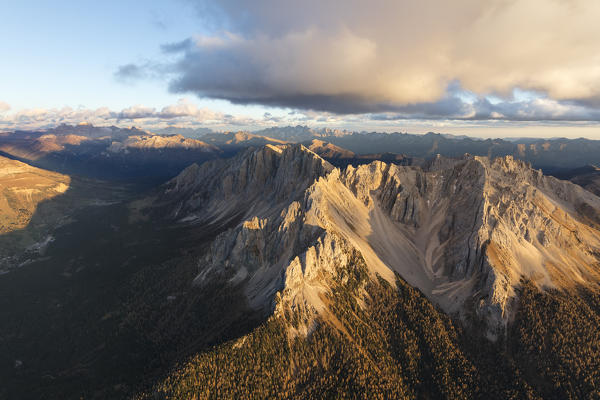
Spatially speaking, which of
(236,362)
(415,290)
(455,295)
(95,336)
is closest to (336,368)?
(236,362)

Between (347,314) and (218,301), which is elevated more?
(347,314)

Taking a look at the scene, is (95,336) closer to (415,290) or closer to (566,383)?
(415,290)

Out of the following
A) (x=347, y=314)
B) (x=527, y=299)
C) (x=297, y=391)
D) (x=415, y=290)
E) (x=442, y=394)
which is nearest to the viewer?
(x=297, y=391)

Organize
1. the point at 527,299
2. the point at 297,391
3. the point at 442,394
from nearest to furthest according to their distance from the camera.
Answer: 1. the point at 297,391
2. the point at 442,394
3. the point at 527,299

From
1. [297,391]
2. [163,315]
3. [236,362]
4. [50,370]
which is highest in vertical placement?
[236,362]

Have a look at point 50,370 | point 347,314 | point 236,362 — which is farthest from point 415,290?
point 50,370

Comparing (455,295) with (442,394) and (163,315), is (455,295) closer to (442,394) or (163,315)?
(442,394)

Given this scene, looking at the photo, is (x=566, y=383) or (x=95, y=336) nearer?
(x=566, y=383)

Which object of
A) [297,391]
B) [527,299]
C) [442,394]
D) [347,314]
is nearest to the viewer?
[297,391]

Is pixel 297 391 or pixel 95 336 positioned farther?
pixel 95 336
